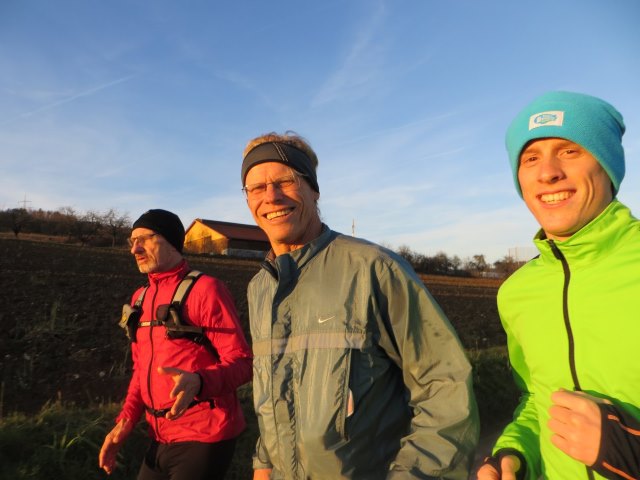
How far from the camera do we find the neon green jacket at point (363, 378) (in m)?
1.48

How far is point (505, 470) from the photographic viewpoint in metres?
1.61

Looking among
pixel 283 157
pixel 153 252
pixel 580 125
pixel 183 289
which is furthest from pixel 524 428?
pixel 153 252

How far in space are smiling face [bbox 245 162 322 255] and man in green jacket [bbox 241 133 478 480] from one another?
4.7 inches

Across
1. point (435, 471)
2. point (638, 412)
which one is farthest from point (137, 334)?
point (638, 412)

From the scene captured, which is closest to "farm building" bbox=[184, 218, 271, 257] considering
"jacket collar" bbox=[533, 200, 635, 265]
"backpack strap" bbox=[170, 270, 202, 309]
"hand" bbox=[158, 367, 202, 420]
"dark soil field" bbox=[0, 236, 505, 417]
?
"dark soil field" bbox=[0, 236, 505, 417]

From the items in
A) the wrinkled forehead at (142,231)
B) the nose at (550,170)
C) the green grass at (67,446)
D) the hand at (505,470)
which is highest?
the wrinkled forehead at (142,231)

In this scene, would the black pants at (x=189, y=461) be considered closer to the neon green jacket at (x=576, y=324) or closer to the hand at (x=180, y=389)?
the hand at (x=180, y=389)

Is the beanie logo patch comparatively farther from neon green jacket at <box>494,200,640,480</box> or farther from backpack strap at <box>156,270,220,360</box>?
backpack strap at <box>156,270,220,360</box>

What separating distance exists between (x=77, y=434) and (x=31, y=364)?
4.24 metres

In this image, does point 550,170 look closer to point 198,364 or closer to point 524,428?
point 524,428

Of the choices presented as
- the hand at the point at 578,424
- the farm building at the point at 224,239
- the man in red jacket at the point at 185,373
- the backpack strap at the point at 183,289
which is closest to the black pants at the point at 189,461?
the man in red jacket at the point at 185,373

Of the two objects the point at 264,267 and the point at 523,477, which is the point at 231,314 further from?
the point at 523,477

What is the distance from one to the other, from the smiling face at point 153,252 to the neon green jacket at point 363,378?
1646 mm

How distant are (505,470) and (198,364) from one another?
1845mm
